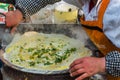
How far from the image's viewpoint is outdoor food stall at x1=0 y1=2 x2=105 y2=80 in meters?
1.69

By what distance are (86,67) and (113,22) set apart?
26cm

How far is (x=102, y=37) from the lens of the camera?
1.72 meters

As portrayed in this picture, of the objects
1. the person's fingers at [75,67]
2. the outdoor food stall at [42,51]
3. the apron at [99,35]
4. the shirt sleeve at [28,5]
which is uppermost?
the shirt sleeve at [28,5]

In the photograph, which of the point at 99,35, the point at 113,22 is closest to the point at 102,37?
the point at 99,35

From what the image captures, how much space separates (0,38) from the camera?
213 cm

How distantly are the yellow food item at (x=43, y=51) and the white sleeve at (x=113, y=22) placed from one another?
0.30 meters

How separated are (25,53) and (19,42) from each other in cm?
15

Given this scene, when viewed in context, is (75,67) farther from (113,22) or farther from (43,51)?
(43,51)

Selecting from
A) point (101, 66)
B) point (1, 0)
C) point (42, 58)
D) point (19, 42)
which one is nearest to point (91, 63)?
point (101, 66)

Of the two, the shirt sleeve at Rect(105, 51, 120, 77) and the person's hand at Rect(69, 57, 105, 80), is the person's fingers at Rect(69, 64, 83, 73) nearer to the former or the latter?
the person's hand at Rect(69, 57, 105, 80)

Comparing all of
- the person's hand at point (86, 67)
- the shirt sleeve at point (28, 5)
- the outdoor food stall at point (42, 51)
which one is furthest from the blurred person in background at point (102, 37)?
the shirt sleeve at point (28, 5)

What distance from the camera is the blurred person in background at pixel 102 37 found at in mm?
1517

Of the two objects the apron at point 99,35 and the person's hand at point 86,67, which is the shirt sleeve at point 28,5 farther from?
the person's hand at point 86,67

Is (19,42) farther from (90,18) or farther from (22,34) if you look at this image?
(90,18)
